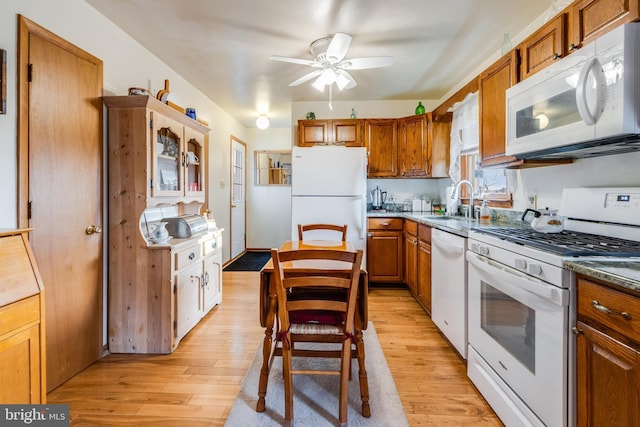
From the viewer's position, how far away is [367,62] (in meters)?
2.59

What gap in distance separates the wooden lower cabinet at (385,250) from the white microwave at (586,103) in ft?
6.60

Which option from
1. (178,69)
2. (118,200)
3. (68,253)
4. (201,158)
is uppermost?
(178,69)

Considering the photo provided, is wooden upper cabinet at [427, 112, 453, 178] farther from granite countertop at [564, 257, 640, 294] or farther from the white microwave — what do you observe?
granite countertop at [564, 257, 640, 294]

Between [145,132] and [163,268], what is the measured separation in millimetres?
969

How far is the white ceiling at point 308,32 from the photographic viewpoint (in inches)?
86.8

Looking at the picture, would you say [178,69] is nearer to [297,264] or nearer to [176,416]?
[297,264]

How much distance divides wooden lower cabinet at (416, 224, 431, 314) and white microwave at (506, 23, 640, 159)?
123cm

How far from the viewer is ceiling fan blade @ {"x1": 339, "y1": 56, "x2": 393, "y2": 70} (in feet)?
8.28

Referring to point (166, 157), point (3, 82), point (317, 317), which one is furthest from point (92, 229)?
point (317, 317)

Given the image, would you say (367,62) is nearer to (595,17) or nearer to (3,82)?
(595,17)

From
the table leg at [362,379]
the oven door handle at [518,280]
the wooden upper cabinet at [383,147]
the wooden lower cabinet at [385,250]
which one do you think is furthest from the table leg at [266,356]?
the wooden upper cabinet at [383,147]

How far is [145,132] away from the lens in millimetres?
2236

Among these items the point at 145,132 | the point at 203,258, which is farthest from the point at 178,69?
the point at 203,258

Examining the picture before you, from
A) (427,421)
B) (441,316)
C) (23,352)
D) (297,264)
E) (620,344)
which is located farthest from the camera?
(441,316)
